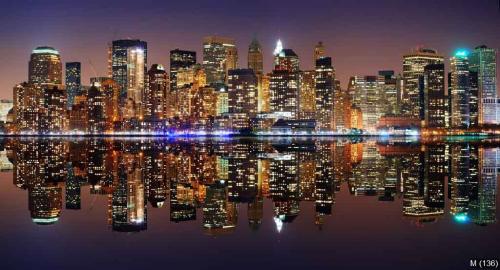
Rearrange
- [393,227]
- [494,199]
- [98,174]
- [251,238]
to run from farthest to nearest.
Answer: [98,174] < [494,199] < [393,227] < [251,238]

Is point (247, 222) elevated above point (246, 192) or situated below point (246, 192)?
below

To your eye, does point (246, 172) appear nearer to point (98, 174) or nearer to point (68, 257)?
point (98, 174)

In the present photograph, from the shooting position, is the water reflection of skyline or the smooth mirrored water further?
the water reflection of skyline

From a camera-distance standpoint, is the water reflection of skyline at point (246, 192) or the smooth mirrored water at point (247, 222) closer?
the smooth mirrored water at point (247, 222)

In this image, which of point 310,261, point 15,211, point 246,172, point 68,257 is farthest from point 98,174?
point 310,261

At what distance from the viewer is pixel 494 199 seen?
22234 millimetres

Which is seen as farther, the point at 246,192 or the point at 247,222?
the point at 246,192

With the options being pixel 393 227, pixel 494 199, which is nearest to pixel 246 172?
pixel 494 199

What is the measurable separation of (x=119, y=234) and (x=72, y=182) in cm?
1525

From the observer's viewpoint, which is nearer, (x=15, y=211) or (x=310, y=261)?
(x=310, y=261)

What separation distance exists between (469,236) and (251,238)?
590 centimetres

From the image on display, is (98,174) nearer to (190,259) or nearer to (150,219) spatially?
(150,219)

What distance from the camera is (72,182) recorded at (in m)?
29.4

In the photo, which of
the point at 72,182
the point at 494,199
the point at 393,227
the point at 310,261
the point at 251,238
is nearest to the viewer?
the point at 310,261
